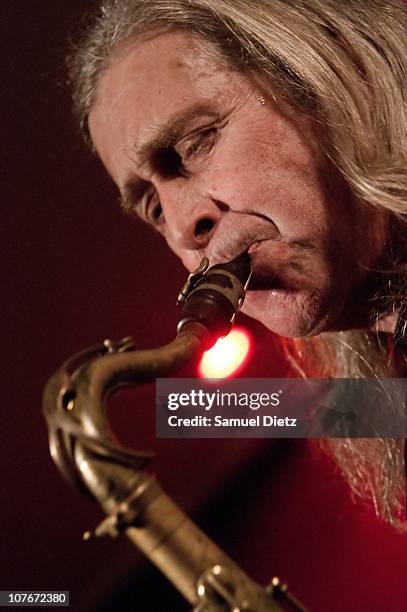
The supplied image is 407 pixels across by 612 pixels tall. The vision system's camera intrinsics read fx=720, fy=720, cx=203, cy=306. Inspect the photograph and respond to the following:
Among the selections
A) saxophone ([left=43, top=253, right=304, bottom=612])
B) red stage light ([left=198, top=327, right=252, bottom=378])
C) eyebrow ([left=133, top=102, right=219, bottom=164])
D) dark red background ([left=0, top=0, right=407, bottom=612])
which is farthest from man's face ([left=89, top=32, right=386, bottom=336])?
red stage light ([left=198, top=327, right=252, bottom=378])

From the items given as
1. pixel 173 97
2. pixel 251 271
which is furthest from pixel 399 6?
pixel 251 271

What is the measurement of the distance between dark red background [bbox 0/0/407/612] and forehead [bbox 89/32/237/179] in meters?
0.37

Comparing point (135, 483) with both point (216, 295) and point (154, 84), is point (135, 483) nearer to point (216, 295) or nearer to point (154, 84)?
point (216, 295)

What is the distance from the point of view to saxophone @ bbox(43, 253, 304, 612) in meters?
0.80

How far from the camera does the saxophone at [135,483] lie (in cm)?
80

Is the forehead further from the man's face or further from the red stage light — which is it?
the red stage light

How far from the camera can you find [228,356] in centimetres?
200

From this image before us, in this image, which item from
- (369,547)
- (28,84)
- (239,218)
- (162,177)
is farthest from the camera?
(369,547)

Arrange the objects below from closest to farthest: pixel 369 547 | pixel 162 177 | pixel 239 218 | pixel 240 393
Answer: pixel 239 218 → pixel 162 177 → pixel 240 393 → pixel 369 547

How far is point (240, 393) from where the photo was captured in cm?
175

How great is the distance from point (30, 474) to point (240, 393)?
53 cm

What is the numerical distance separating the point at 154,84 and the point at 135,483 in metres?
0.70

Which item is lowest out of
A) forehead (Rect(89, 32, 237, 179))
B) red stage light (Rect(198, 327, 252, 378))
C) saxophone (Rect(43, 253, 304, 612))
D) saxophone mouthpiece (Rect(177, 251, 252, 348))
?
saxophone (Rect(43, 253, 304, 612))

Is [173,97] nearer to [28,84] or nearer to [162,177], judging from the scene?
[162,177]
